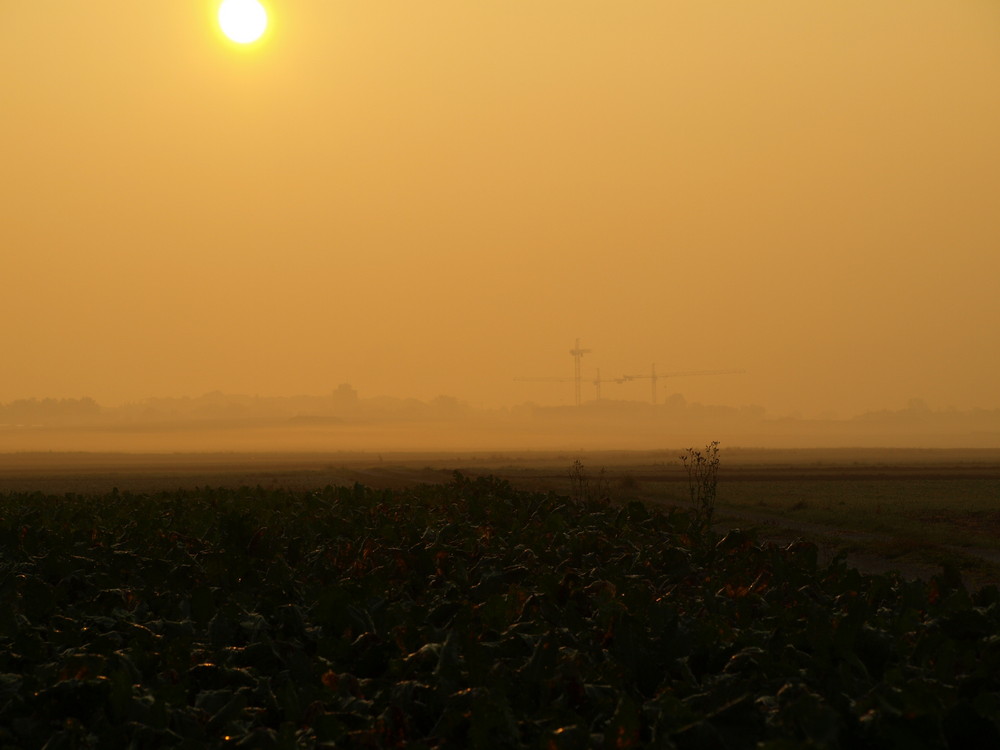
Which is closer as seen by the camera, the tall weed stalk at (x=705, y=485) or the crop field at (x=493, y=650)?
the crop field at (x=493, y=650)

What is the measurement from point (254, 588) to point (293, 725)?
3.69 metres

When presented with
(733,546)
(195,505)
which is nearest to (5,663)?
(733,546)

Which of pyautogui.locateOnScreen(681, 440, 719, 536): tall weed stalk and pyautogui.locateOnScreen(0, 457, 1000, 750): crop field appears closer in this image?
pyautogui.locateOnScreen(0, 457, 1000, 750): crop field

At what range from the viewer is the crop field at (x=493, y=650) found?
15.6ft

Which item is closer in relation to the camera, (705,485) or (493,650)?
(493,650)

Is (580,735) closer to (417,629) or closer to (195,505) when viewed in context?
(417,629)

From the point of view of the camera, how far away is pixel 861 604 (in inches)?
256

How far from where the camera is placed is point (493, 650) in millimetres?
6051

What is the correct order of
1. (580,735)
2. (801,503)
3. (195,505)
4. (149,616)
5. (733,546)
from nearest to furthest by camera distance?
(580,735) < (149,616) < (733,546) < (195,505) < (801,503)

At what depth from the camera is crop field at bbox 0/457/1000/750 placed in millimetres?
4754

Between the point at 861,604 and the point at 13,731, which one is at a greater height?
the point at 861,604

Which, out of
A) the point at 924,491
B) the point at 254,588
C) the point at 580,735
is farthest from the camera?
the point at 924,491

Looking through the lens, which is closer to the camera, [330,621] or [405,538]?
[330,621]

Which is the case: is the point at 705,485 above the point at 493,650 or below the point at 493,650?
above
